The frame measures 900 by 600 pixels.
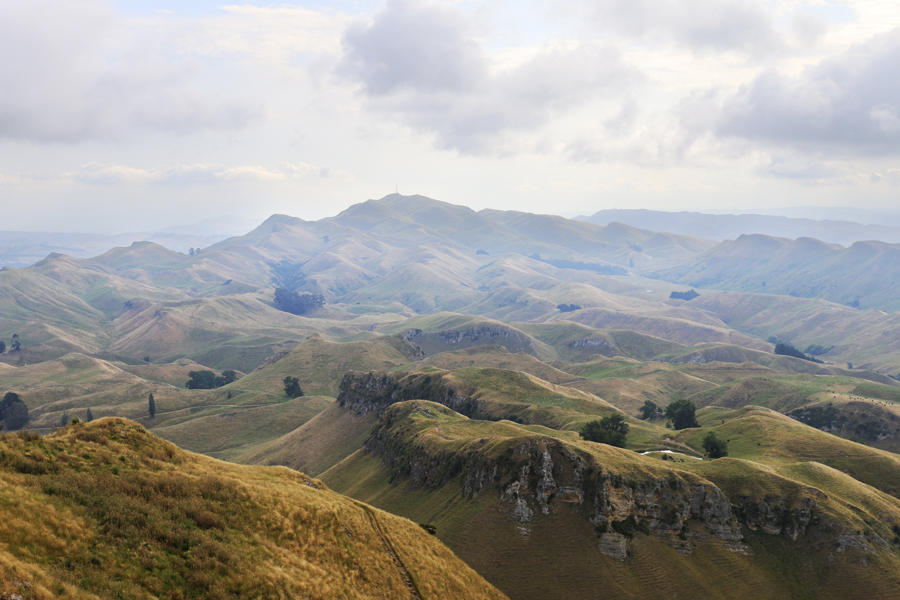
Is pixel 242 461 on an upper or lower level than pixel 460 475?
lower

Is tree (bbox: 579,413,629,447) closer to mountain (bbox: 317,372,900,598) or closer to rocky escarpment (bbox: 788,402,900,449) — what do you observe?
mountain (bbox: 317,372,900,598)

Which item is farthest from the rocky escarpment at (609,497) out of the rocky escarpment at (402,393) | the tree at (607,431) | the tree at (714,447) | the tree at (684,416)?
the tree at (684,416)

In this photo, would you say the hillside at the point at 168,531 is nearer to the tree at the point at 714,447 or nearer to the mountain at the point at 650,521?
the mountain at the point at 650,521

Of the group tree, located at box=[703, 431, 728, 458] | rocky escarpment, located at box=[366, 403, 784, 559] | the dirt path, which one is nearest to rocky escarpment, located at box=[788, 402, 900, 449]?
tree, located at box=[703, 431, 728, 458]

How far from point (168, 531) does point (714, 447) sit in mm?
116754

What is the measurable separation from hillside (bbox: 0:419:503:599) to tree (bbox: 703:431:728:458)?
271ft

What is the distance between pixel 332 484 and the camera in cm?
13800

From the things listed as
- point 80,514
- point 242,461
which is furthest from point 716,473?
point 242,461

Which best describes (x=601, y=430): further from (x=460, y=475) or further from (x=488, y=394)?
(x=488, y=394)

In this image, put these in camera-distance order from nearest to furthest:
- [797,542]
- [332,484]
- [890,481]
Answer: [797,542], [890,481], [332,484]

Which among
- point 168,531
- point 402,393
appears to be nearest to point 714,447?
point 402,393

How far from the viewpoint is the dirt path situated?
57094mm

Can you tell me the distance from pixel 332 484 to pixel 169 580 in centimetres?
10773

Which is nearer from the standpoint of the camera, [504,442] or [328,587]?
[328,587]
